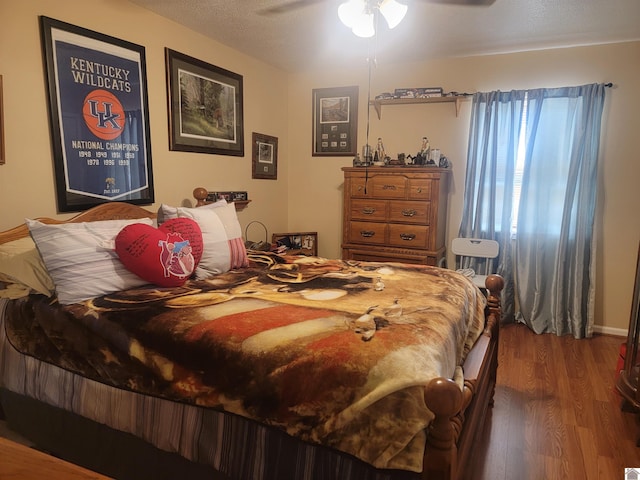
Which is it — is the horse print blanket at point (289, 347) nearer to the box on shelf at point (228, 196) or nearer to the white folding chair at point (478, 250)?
the box on shelf at point (228, 196)

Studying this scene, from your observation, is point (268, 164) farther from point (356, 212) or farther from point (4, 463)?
point (4, 463)

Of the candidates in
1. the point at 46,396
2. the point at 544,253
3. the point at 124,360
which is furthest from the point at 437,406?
the point at 544,253

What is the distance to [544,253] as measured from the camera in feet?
11.9

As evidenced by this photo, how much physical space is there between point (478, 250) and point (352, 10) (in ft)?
7.94

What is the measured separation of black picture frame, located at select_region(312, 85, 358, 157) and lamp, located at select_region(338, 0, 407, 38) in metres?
1.95

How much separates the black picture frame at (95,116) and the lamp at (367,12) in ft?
4.68

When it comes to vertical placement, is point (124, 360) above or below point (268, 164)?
below

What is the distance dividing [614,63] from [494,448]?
3099 millimetres

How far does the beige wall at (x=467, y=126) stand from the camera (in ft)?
10.9

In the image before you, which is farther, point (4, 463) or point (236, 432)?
point (236, 432)

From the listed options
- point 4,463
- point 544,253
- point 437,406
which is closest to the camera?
point 4,463

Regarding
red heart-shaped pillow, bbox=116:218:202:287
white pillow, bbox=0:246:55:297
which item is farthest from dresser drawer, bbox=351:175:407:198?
white pillow, bbox=0:246:55:297

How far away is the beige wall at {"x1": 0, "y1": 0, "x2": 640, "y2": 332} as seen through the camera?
2162mm

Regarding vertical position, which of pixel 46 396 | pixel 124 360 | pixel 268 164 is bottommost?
pixel 46 396
